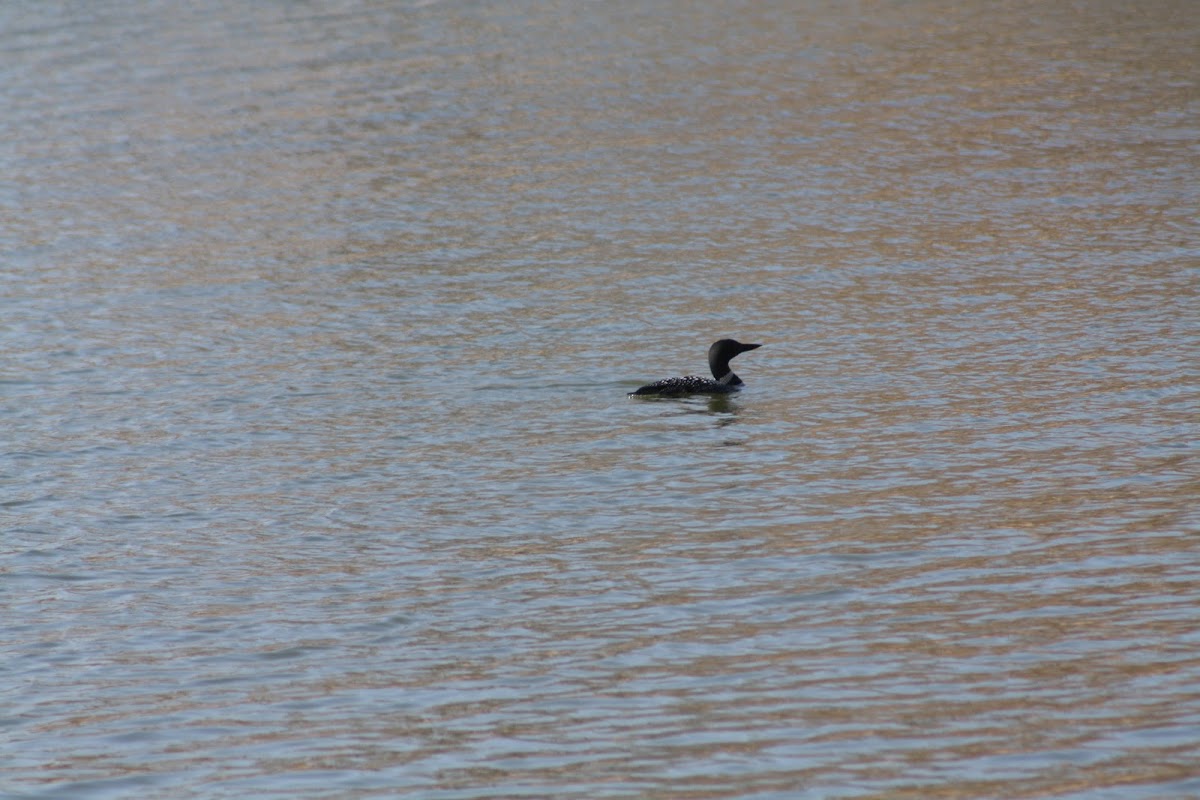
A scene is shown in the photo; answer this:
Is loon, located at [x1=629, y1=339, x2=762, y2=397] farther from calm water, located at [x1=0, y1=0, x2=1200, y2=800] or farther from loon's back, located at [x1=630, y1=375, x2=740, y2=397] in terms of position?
calm water, located at [x1=0, y1=0, x2=1200, y2=800]

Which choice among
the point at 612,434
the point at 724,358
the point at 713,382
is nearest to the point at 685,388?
the point at 713,382

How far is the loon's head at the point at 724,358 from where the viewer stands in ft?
61.6

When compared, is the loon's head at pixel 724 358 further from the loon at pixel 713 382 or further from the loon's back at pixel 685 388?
the loon's back at pixel 685 388

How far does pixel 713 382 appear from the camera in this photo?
18750 millimetres

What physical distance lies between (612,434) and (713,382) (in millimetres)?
1834

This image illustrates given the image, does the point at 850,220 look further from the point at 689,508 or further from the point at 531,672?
the point at 531,672

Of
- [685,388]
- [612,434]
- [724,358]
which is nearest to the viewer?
[612,434]

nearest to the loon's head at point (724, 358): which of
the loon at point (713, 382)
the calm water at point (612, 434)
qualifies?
the loon at point (713, 382)

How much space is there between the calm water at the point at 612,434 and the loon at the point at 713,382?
36 centimetres

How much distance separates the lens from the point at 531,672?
1107 cm

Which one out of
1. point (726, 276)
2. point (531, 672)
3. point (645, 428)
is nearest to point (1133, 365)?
point (645, 428)

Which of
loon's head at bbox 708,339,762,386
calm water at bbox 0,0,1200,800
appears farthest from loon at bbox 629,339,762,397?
calm water at bbox 0,0,1200,800

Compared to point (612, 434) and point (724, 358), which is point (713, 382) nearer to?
point (724, 358)

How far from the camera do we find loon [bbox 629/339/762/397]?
733 inches
